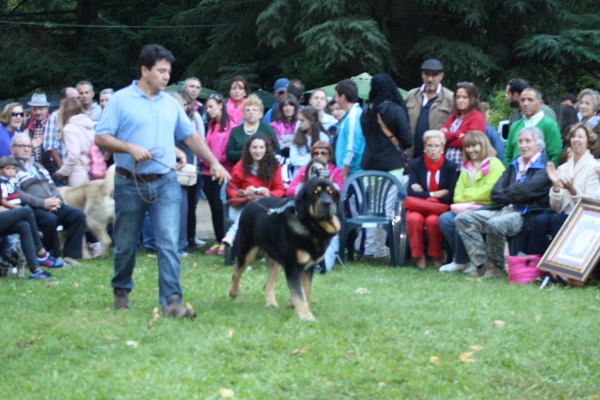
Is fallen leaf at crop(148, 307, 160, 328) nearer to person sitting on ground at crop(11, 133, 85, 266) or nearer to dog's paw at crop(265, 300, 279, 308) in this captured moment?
dog's paw at crop(265, 300, 279, 308)

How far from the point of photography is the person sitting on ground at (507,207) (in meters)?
10.4

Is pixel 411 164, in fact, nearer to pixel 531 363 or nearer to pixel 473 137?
pixel 473 137

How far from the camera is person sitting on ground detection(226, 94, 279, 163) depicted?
11875 millimetres

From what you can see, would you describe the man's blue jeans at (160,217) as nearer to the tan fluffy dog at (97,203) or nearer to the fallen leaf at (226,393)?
the fallen leaf at (226,393)

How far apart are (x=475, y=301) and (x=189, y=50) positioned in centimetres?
1977

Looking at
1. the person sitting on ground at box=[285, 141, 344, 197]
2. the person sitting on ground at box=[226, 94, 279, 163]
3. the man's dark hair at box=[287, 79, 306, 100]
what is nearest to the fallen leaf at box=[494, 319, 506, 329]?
the person sitting on ground at box=[285, 141, 344, 197]

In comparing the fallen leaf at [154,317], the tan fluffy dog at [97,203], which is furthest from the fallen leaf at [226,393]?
the tan fluffy dog at [97,203]

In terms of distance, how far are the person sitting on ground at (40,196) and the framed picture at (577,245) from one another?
231 inches

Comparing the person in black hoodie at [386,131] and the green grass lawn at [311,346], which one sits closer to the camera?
the green grass lawn at [311,346]

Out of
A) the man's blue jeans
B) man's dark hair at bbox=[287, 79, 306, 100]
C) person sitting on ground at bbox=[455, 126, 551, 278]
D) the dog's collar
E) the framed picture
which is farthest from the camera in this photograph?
man's dark hair at bbox=[287, 79, 306, 100]

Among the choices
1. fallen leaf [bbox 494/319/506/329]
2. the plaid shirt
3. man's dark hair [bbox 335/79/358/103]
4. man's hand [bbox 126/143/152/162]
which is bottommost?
fallen leaf [bbox 494/319/506/329]

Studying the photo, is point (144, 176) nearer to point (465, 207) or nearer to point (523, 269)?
point (523, 269)

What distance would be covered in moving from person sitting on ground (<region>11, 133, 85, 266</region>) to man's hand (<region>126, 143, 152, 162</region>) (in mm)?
4365

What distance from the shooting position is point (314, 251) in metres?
7.60
